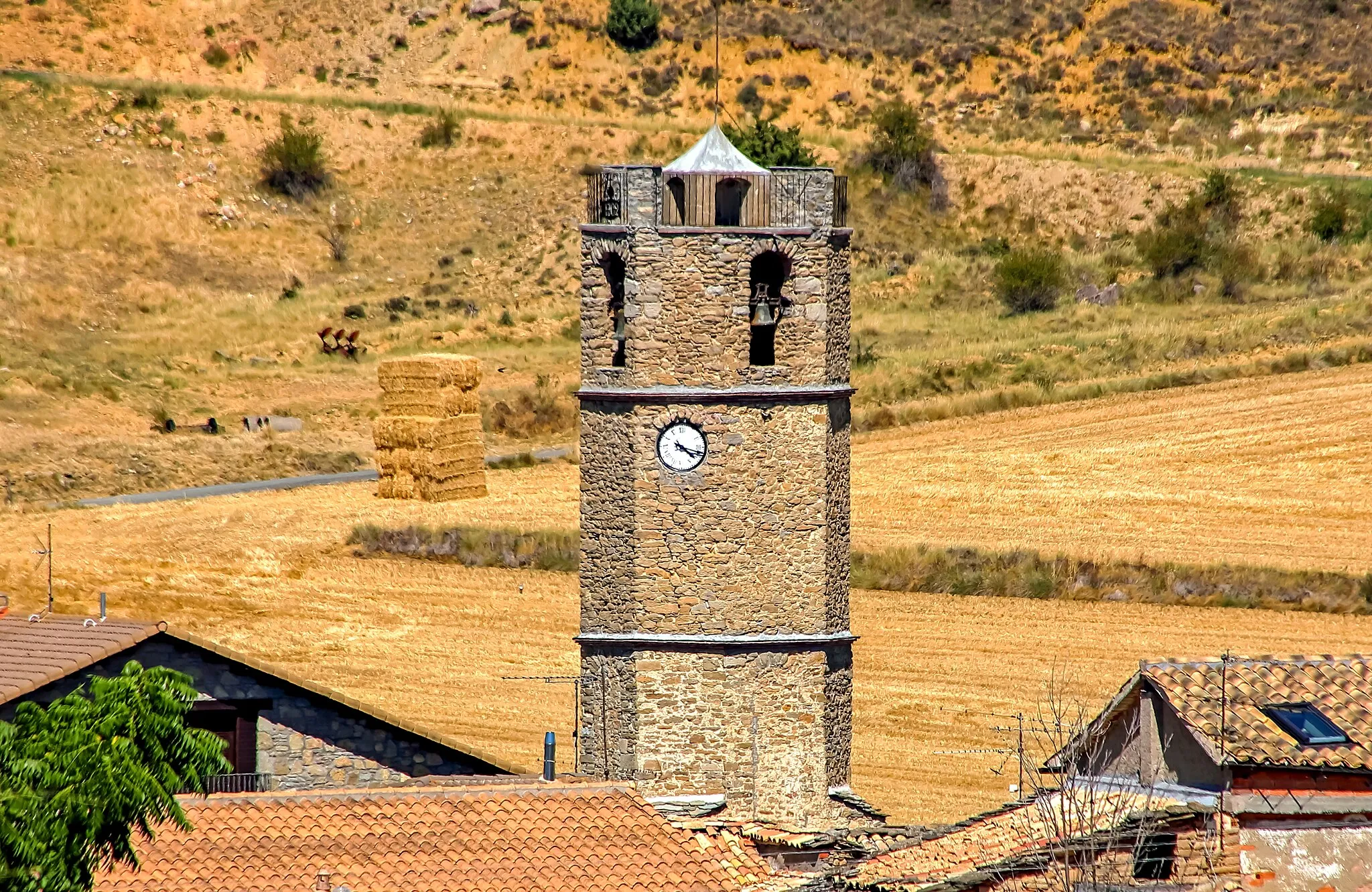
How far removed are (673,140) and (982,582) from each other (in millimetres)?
42843

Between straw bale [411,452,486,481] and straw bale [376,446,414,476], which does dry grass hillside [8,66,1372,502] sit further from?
straw bale [411,452,486,481]

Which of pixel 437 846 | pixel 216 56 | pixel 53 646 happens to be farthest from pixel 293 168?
pixel 437 846

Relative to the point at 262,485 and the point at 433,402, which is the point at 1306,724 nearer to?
the point at 433,402

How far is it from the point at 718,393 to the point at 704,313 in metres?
0.97

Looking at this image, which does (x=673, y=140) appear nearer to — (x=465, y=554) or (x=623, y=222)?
(x=465, y=554)

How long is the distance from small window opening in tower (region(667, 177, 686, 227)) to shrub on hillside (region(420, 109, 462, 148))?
56611mm

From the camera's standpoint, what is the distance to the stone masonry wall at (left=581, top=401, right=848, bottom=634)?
97.3 feet

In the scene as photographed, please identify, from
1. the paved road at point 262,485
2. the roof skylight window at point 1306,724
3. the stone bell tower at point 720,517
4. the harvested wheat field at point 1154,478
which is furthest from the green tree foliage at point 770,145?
the roof skylight window at point 1306,724

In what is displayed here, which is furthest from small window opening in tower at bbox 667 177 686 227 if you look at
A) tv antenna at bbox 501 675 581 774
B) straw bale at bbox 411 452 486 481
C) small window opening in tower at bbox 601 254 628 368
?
straw bale at bbox 411 452 486 481

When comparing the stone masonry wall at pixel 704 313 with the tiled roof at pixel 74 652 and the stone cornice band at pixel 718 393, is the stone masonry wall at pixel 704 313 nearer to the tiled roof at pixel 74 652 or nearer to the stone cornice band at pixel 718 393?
the stone cornice band at pixel 718 393

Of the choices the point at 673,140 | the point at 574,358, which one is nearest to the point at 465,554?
the point at 574,358

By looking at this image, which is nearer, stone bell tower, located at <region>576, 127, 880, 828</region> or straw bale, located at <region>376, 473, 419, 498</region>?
stone bell tower, located at <region>576, 127, 880, 828</region>

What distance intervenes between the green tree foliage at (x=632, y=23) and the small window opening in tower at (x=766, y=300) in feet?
212

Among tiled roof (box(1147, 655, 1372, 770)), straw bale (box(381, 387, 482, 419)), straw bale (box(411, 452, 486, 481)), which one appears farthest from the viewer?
straw bale (box(381, 387, 482, 419))
